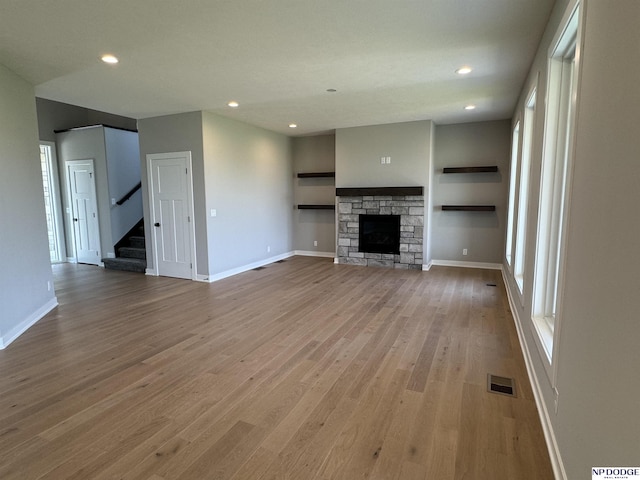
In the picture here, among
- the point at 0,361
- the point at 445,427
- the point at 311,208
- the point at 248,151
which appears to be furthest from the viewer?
the point at 311,208

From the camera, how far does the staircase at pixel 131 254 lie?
6.55m

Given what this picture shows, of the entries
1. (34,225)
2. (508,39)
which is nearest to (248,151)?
(34,225)

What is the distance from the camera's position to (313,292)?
5.07 meters

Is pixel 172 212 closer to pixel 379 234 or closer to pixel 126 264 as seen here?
pixel 126 264

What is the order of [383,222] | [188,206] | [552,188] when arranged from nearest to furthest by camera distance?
[552,188]
[188,206]
[383,222]

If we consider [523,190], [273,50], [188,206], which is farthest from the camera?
[188,206]

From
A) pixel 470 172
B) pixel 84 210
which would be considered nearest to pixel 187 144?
pixel 84 210

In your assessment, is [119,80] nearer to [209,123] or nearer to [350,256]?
[209,123]

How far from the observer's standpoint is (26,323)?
12.3ft

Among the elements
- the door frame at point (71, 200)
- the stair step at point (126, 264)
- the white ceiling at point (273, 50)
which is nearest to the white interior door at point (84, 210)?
the door frame at point (71, 200)

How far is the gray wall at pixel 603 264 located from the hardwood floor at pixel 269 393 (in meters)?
0.59

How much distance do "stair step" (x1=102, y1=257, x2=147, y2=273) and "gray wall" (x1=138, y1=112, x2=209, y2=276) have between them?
1475 millimetres

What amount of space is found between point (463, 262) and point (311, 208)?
135 inches

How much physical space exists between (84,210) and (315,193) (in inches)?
196
